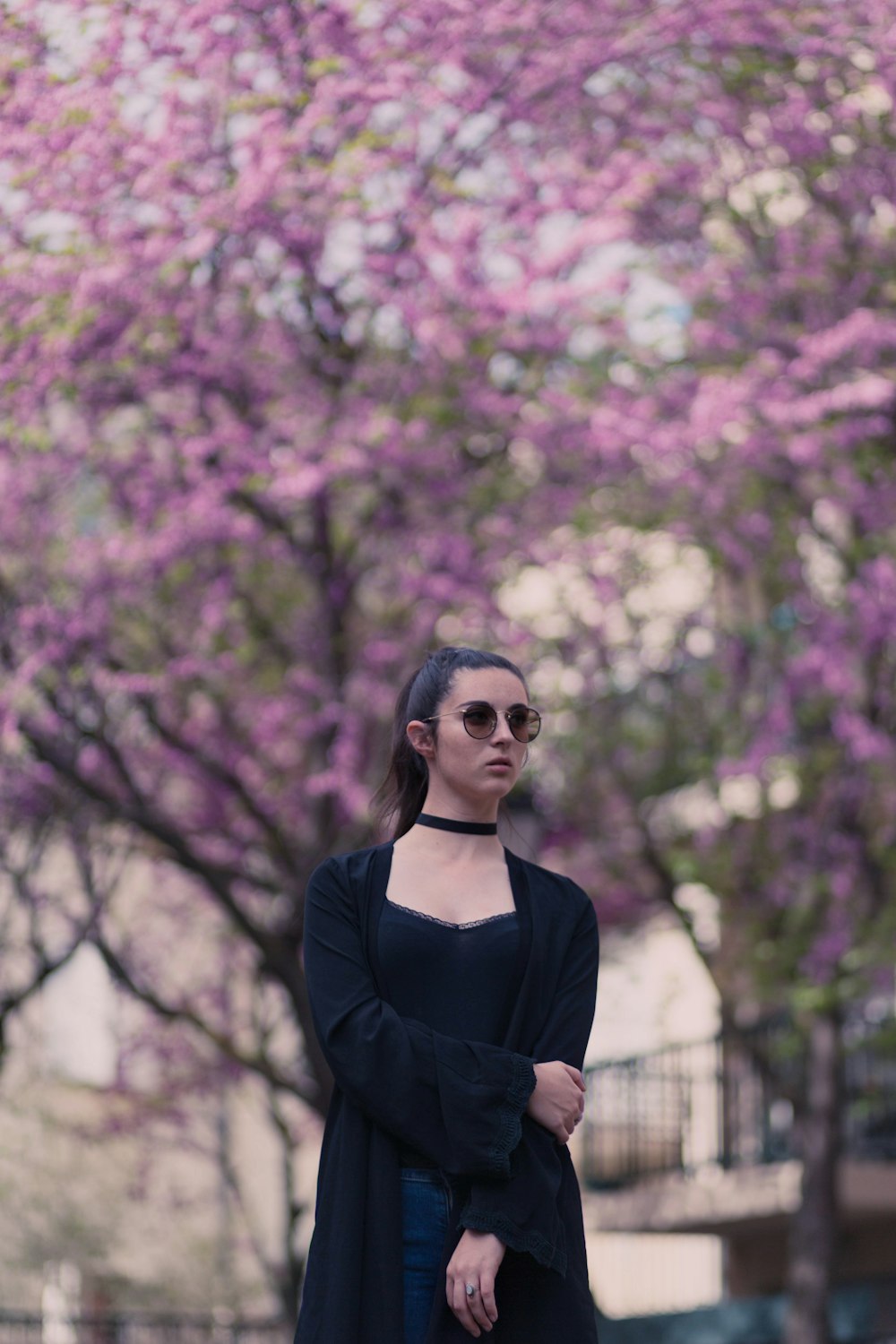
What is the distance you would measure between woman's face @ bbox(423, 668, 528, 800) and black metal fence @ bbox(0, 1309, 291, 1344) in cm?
1402

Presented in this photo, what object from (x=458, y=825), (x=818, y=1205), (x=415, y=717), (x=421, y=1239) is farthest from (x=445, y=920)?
(x=818, y=1205)

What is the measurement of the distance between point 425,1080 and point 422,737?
2.28 ft

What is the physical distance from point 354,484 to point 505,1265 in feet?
25.5

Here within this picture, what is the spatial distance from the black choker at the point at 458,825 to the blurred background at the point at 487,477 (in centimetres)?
478

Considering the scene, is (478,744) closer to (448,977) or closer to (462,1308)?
(448,977)

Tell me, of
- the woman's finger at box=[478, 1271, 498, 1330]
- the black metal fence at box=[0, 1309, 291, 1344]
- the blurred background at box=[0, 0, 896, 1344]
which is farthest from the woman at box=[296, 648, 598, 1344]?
the black metal fence at box=[0, 1309, 291, 1344]

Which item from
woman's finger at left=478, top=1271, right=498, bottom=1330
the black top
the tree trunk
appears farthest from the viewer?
the tree trunk

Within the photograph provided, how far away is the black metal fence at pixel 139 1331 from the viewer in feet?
57.0

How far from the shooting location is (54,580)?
11.4 meters

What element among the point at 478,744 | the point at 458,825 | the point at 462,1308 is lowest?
the point at 462,1308

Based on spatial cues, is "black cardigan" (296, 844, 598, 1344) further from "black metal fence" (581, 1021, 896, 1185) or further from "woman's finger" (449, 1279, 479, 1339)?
"black metal fence" (581, 1021, 896, 1185)

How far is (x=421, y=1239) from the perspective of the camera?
367 cm

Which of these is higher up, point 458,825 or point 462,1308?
point 458,825

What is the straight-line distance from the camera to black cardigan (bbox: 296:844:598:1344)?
358 centimetres
